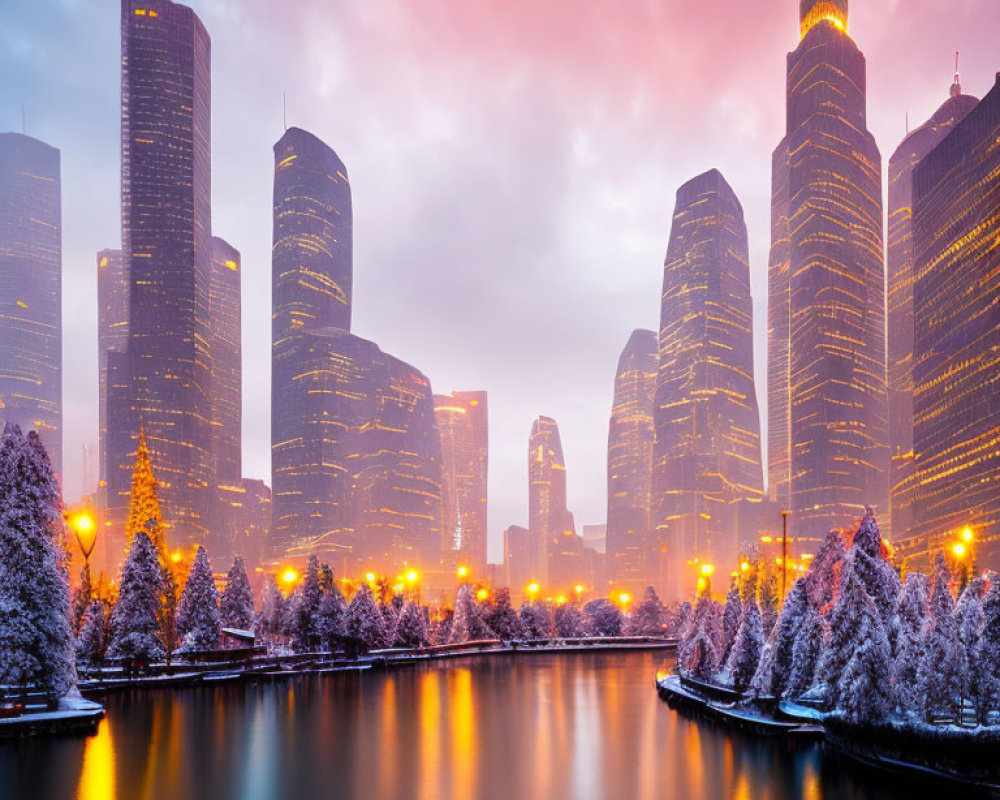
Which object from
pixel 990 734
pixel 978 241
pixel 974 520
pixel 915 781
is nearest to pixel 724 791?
pixel 915 781

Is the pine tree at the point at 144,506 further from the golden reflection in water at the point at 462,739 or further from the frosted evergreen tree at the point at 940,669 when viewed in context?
the frosted evergreen tree at the point at 940,669

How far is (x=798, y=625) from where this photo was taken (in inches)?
1752

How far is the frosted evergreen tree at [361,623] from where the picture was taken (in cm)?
8025

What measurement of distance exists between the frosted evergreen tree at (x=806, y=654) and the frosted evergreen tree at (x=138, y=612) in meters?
44.0

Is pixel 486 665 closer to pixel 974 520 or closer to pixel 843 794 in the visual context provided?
pixel 843 794

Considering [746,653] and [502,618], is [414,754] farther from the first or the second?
[502,618]

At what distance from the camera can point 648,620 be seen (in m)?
122

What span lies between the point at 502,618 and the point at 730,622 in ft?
165

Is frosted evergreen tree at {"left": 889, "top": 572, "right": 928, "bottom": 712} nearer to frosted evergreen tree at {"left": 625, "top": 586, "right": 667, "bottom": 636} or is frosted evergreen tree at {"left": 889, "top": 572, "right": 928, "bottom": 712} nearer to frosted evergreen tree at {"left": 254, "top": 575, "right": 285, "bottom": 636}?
frosted evergreen tree at {"left": 254, "top": 575, "right": 285, "bottom": 636}

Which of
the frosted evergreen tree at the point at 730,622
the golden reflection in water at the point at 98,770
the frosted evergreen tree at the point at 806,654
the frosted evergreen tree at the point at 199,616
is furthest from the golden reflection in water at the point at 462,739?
the frosted evergreen tree at the point at 199,616

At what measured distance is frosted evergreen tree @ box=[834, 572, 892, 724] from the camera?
35.1 m

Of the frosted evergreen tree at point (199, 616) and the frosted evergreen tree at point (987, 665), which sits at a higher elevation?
the frosted evergreen tree at point (987, 665)

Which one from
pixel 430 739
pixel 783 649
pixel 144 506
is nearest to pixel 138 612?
pixel 430 739

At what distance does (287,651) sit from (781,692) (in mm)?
54386
